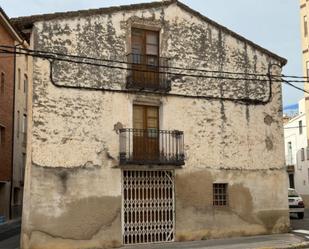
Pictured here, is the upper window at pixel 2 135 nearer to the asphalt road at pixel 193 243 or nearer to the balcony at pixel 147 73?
the asphalt road at pixel 193 243

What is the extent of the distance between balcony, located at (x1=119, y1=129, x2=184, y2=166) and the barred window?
194 centimetres

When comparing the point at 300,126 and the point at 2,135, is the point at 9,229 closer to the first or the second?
the point at 2,135

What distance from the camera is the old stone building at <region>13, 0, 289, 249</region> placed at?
16094mm

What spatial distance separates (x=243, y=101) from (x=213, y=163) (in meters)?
2.69

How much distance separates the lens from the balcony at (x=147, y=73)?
17.6 meters

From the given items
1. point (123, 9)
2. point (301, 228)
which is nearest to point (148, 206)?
point (123, 9)

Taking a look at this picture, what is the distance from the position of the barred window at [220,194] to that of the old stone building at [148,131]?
51 millimetres

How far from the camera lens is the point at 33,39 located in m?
16.2

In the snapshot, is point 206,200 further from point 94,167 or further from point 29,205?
point 29,205

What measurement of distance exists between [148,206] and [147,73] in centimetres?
454

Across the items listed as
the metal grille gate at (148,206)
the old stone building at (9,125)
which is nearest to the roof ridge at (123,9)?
the metal grille gate at (148,206)

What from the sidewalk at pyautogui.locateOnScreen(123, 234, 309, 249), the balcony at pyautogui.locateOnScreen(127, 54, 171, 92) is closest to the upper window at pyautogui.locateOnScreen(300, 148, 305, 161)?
the sidewalk at pyautogui.locateOnScreen(123, 234, 309, 249)

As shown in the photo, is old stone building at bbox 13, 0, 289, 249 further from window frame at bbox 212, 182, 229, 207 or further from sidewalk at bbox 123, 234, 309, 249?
sidewalk at bbox 123, 234, 309, 249

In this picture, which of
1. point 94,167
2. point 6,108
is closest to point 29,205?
point 94,167
